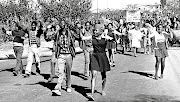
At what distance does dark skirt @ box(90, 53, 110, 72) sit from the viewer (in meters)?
9.65

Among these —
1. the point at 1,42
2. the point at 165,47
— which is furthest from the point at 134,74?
the point at 1,42

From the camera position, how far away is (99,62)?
9.66 m

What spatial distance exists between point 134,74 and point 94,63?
4279 mm

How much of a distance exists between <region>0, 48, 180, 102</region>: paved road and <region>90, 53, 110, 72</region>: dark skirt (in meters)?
0.71

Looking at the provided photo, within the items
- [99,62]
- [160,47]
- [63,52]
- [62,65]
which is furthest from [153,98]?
[160,47]

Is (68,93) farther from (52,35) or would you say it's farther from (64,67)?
(52,35)

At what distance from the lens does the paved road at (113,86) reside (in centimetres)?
968

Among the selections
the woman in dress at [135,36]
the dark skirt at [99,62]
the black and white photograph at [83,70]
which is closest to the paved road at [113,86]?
the black and white photograph at [83,70]

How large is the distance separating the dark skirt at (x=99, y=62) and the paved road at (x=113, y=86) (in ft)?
2.34

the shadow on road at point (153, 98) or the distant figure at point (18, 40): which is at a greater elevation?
A: the distant figure at point (18, 40)

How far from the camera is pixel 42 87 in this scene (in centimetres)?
1118

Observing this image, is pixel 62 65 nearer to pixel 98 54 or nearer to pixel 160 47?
pixel 98 54

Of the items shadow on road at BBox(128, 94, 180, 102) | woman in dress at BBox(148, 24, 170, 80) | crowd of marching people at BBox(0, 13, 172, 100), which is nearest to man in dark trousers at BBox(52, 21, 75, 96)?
crowd of marching people at BBox(0, 13, 172, 100)

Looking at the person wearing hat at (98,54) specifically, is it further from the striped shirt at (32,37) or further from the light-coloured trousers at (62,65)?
the striped shirt at (32,37)
